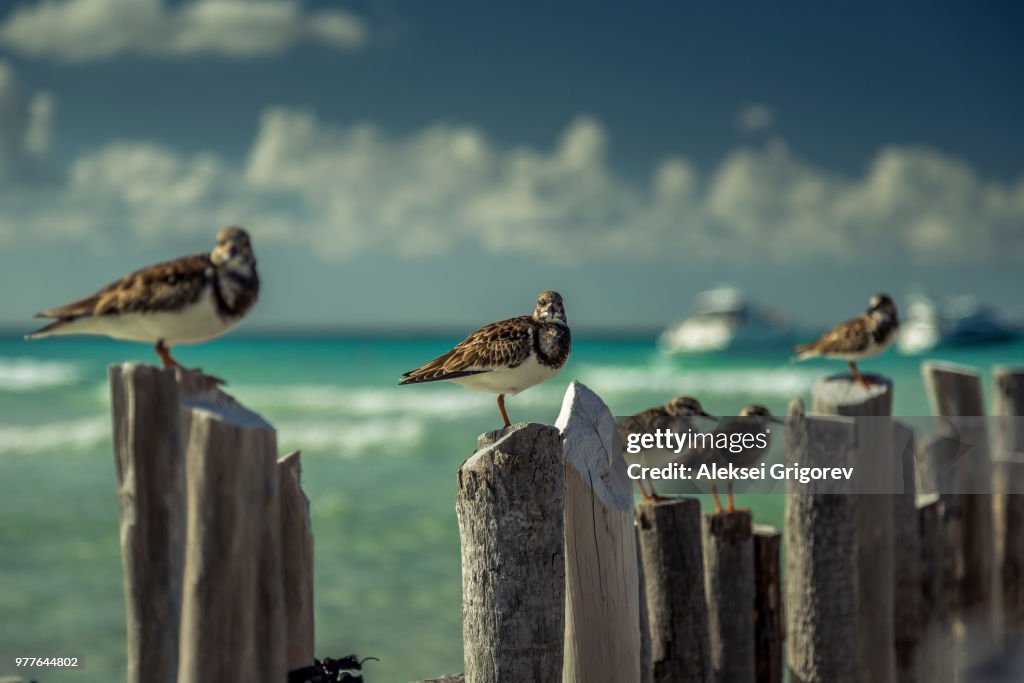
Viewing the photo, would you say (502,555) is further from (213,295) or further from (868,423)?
(868,423)

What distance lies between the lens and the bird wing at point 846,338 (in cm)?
582

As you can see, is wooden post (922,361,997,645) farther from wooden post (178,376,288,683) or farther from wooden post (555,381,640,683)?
wooden post (178,376,288,683)

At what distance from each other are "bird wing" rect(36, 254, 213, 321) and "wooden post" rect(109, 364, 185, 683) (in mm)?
472

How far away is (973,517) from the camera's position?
629 cm

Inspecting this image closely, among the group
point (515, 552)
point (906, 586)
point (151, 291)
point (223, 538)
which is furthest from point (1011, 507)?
point (151, 291)

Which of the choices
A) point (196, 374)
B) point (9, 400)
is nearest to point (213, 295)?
point (196, 374)

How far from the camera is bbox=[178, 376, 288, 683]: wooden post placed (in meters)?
2.91

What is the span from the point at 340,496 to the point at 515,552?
12.1 metres

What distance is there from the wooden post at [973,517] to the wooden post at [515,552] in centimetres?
388

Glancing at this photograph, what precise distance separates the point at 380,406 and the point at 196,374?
26.1 m

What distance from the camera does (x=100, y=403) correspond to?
3086cm

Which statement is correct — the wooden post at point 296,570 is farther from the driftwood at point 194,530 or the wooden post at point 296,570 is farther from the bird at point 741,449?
the bird at point 741,449

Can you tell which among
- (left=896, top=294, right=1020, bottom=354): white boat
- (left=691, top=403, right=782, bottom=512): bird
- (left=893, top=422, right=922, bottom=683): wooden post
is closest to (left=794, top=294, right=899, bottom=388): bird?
(left=893, top=422, right=922, bottom=683): wooden post
